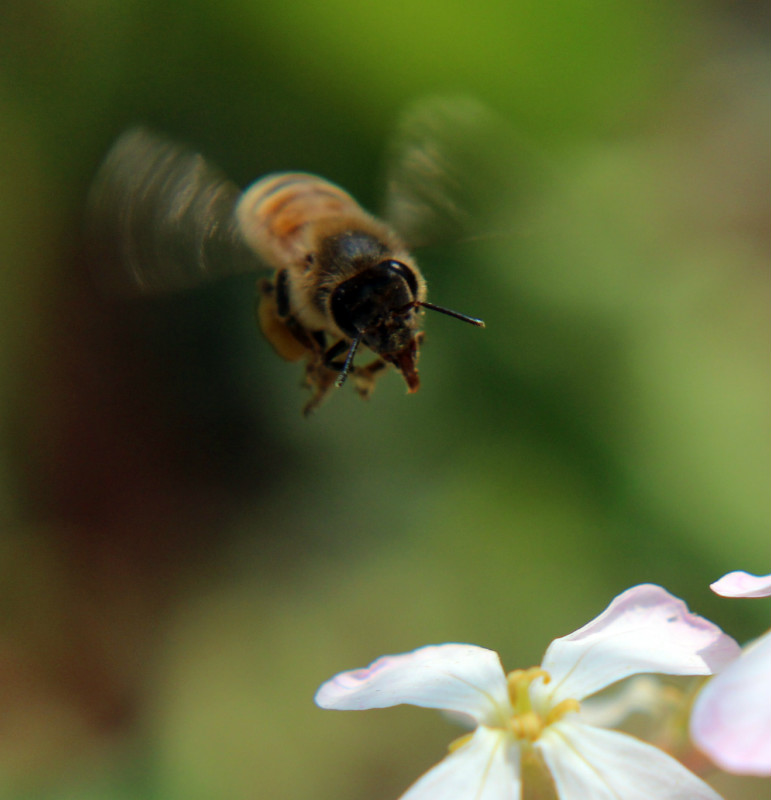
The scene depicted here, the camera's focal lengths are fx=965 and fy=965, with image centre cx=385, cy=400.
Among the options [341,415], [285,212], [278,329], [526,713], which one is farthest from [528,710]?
[341,415]

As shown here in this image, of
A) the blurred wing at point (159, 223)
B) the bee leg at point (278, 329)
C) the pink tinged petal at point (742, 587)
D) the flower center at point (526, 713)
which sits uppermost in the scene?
the blurred wing at point (159, 223)

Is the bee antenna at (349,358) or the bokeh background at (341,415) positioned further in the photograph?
the bokeh background at (341,415)

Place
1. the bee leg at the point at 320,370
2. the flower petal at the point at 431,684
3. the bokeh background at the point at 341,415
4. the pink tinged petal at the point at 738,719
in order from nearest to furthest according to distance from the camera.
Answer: the pink tinged petal at the point at 738,719 < the flower petal at the point at 431,684 < the bee leg at the point at 320,370 < the bokeh background at the point at 341,415

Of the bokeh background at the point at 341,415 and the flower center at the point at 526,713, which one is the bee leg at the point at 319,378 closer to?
the flower center at the point at 526,713

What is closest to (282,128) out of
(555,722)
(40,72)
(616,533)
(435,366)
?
(40,72)

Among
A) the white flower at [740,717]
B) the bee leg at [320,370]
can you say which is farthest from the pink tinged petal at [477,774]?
the bee leg at [320,370]

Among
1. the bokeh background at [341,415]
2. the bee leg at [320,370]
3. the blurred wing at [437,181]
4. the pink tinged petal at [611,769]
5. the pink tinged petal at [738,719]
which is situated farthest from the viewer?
the bokeh background at [341,415]

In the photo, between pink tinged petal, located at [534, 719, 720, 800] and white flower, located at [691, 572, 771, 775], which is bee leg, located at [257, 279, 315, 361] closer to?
pink tinged petal, located at [534, 719, 720, 800]

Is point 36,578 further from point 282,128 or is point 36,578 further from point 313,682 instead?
point 282,128

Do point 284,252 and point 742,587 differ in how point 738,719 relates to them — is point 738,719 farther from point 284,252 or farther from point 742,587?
point 284,252
